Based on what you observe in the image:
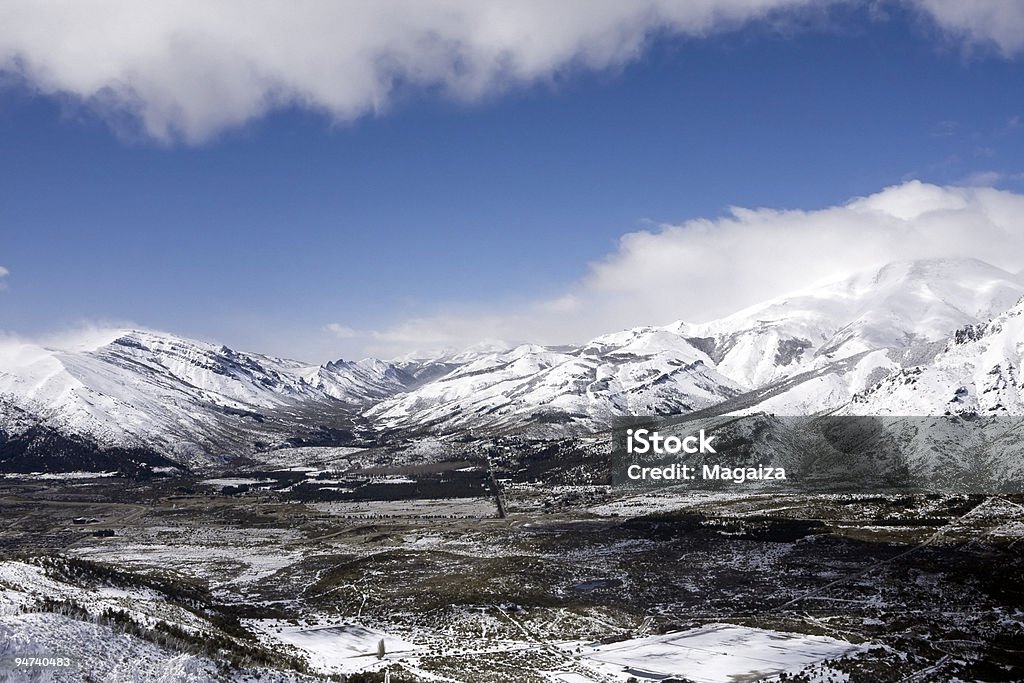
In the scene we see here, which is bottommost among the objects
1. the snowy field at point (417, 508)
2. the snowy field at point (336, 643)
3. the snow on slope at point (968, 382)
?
the snowy field at point (417, 508)

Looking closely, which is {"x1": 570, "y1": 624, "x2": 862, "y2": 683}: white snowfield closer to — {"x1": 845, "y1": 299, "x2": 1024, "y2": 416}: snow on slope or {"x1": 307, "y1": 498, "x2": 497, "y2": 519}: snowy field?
{"x1": 307, "y1": 498, "x2": 497, "y2": 519}: snowy field

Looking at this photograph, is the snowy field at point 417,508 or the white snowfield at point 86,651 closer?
the white snowfield at point 86,651

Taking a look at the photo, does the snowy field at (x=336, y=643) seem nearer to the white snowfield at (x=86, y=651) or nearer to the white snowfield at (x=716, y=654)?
the white snowfield at (x=86, y=651)

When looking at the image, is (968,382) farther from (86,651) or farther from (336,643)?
(86,651)

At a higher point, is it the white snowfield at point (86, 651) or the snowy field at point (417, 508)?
the white snowfield at point (86, 651)

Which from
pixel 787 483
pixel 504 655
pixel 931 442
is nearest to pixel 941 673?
pixel 504 655

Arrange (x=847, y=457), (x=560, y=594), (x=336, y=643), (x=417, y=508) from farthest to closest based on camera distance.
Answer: (x=847, y=457) → (x=417, y=508) → (x=560, y=594) → (x=336, y=643)

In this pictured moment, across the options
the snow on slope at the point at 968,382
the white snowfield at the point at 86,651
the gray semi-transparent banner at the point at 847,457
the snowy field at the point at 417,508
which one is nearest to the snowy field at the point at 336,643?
the white snowfield at the point at 86,651

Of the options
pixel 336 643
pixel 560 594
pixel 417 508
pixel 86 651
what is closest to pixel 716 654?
pixel 560 594
